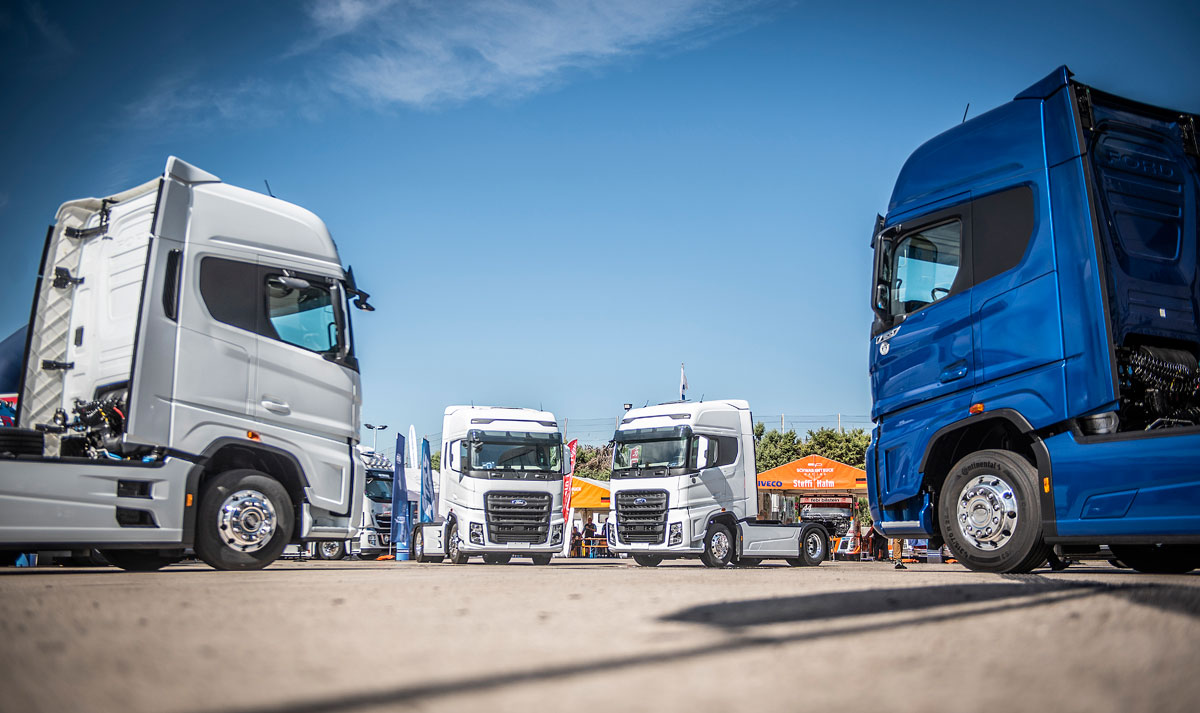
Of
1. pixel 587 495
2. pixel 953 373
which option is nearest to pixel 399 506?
pixel 587 495

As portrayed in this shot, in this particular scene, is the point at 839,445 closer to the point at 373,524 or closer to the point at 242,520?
the point at 373,524

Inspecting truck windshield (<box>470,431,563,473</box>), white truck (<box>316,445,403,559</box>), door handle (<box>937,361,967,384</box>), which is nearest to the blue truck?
door handle (<box>937,361,967,384</box>)

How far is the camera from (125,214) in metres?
9.48

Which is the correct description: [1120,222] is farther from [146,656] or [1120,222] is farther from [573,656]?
[146,656]

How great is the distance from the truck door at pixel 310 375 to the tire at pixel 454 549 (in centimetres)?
816

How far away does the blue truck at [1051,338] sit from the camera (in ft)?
24.1

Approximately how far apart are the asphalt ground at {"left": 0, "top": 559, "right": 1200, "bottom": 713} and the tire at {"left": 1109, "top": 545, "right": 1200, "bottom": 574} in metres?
3.66

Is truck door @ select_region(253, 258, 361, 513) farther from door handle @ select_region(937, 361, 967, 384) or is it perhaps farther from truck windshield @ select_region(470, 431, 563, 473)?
truck windshield @ select_region(470, 431, 563, 473)

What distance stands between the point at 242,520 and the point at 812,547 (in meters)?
13.1

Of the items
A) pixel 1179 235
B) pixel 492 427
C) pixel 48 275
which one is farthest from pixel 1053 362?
pixel 492 427

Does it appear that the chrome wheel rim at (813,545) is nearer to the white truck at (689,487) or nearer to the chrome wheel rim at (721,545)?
the white truck at (689,487)

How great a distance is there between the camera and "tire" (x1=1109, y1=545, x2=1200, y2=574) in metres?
8.65

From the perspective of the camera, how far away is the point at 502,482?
17.2 meters

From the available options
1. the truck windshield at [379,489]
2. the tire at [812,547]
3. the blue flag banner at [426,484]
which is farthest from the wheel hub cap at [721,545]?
the truck windshield at [379,489]
